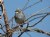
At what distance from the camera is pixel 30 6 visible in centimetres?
311

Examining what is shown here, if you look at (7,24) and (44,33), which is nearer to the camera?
(44,33)

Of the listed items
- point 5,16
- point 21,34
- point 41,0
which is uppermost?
point 41,0

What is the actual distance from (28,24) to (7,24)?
1.50ft

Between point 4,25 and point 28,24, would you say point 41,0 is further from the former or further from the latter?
point 4,25

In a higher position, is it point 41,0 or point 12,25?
point 41,0

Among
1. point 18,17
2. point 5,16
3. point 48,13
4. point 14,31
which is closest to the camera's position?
point 48,13

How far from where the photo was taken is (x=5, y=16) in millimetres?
3309

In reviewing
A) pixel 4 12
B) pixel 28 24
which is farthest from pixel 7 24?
pixel 28 24

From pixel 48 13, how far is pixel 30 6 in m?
0.45

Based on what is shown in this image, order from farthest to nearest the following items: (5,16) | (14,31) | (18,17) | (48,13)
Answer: (18,17)
(5,16)
(14,31)
(48,13)

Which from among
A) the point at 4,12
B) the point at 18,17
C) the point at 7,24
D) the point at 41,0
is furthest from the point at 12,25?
the point at 18,17

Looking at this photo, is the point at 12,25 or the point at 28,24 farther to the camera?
the point at 12,25

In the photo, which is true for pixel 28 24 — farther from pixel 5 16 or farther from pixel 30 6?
pixel 5 16

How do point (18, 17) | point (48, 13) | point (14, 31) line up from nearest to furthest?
point (48, 13), point (14, 31), point (18, 17)
